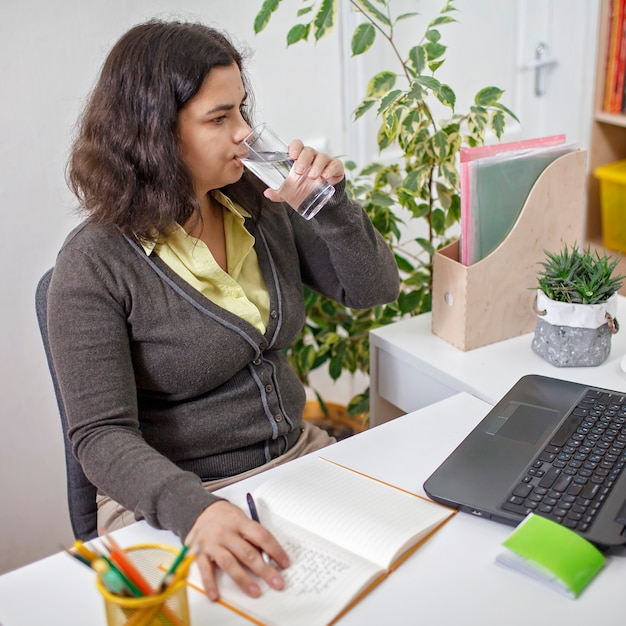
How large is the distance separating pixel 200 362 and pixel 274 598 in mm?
449

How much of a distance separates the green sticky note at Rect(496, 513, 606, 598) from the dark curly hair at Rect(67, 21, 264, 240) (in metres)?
0.68

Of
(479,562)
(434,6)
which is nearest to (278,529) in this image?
(479,562)

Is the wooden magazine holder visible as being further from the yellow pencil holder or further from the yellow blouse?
the yellow pencil holder

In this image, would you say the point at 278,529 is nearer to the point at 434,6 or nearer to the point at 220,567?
the point at 220,567

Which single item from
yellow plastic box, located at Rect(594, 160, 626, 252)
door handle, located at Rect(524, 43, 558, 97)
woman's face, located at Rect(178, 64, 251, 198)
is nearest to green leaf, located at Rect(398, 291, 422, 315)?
woman's face, located at Rect(178, 64, 251, 198)

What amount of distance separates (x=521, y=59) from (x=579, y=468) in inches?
73.0

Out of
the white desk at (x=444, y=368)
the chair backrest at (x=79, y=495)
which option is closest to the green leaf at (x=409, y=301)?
the white desk at (x=444, y=368)

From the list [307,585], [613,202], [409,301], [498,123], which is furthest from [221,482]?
[613,202]

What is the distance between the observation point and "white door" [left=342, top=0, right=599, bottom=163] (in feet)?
7.52

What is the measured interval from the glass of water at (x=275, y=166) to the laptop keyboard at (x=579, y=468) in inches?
20.3

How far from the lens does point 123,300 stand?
1.18 m

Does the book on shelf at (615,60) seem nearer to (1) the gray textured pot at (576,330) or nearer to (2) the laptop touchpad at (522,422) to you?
(1) the gray textured pot at (576,330)

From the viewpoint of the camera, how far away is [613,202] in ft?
8.45

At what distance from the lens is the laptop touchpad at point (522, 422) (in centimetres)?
115
